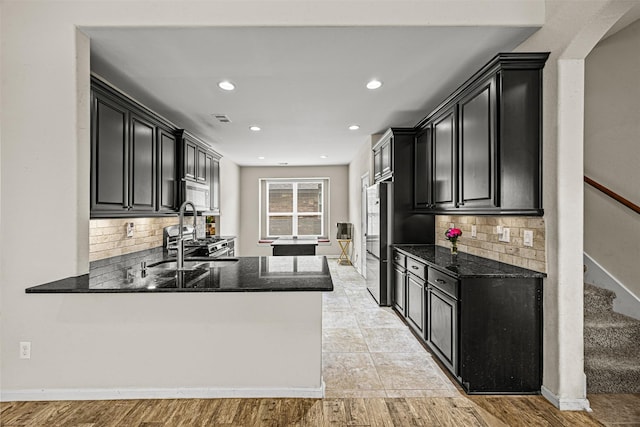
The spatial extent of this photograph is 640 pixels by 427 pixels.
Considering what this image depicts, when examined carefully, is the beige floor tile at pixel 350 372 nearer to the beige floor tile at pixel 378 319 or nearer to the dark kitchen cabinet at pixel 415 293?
the dark kitchen cabinet at pixel 415 293

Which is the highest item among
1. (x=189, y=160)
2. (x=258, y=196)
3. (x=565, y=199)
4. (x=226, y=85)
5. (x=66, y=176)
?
(x=226, y=85)

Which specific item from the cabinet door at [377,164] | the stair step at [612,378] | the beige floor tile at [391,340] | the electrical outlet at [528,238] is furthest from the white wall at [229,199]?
the stair step at [612,378]

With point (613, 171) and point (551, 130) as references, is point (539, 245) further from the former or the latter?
point (613, 171)

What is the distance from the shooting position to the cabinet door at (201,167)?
15.7 feet

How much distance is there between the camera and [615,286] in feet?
9.26

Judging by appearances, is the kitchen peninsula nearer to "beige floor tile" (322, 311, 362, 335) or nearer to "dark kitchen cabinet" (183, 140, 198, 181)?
"beige floor tile" (322, 311, 362, 335)

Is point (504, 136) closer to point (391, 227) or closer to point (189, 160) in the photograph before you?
point (391, 227)

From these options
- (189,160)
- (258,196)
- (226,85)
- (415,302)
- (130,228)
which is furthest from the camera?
(258,196)

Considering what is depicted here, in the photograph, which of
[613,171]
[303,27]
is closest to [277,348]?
[303,27]

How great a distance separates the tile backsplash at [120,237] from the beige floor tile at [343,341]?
2.33 metres

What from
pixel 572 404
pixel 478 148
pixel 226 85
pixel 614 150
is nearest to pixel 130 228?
pixel 226 85

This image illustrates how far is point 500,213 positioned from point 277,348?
1.84 m

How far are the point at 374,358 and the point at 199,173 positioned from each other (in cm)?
348

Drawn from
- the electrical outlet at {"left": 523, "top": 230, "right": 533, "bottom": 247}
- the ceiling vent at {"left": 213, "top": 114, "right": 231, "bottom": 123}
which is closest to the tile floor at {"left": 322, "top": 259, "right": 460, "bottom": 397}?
the electrical outlet at {"left": 523, "top": 230, "right": 533, "bottom": 247}
